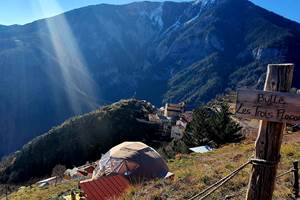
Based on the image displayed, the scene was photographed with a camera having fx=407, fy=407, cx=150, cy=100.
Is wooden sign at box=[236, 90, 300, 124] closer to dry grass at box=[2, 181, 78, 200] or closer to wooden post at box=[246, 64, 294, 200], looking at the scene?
wooden post at box=[246, 64, 294, 200]

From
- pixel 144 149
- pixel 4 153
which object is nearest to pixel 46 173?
pixel 144 149

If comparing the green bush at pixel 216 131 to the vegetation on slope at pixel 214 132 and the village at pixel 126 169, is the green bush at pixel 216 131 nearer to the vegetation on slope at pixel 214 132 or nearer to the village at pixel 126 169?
the vegetation on slope at pixel 214 132

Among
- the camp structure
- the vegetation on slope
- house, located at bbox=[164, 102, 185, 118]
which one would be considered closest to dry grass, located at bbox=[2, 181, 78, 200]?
the camp structure

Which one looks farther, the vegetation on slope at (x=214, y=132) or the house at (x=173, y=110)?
the house at (x=173, y=110)

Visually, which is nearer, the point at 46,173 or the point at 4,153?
the point at 46,173

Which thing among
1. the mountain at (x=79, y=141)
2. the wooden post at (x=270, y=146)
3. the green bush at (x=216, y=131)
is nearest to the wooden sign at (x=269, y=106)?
the wooden post at (x=270, y=146)

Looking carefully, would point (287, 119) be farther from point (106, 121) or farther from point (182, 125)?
point (106, 121)
